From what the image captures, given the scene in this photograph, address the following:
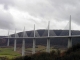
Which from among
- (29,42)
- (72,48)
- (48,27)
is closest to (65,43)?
(29,42)

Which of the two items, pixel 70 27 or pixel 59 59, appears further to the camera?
pixel 70 27

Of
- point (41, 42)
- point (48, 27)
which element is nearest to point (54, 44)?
point (41, 42)

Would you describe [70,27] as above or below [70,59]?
above

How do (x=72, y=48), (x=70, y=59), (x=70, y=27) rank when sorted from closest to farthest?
1. (x=70, y=59)
2. (x=72, y=48)
3. (x=70, y=27)

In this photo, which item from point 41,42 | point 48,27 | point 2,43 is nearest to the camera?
point 48,27

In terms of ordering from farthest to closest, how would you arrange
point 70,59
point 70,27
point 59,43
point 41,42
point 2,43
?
point 2,43, point 41,42, point 59,43, point 70,27, point 70,59

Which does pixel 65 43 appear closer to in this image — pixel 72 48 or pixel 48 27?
pixel 48 27

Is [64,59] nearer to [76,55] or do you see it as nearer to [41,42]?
[76,55]

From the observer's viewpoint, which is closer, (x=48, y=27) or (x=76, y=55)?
(x=76, y=55)

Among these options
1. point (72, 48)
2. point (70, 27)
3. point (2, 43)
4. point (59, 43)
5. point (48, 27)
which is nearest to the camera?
point (72, 48)
